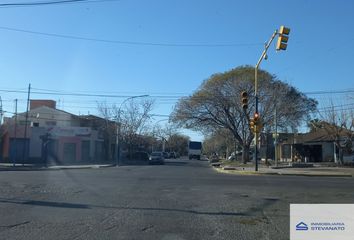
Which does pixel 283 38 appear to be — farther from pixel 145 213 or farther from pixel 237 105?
pixel 237 105

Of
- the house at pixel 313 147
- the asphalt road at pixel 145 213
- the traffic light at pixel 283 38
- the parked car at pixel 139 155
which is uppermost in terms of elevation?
the traffic light at pixel 283 38

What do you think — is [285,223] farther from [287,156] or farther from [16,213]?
[287,156]

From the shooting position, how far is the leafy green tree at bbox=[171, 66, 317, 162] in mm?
59469

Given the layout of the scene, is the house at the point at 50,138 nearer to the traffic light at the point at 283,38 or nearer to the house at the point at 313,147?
the house at the point at 313,147

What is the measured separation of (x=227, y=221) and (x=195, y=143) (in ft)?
306

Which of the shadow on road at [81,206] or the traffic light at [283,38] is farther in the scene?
the traffic light at [283,38]

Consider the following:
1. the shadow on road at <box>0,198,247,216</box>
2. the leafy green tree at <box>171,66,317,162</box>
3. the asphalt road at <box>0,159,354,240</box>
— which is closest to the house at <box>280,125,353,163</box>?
the leafy green tree at <box>171,66,317,162</box>

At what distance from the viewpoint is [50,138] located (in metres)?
57.2

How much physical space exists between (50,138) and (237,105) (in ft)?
74.3

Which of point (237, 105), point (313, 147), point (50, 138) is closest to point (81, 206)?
point (50, 138)

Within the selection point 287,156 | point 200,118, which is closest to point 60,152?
point 200,118

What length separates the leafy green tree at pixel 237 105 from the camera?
59.5 metres

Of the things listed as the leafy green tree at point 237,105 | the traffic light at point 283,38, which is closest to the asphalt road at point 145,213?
the traffic light at point 283,38

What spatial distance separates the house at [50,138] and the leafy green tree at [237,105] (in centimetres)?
1553
